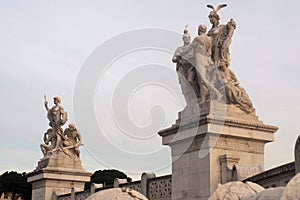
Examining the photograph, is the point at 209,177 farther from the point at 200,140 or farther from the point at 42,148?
the point at 42,148

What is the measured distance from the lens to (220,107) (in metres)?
12.9

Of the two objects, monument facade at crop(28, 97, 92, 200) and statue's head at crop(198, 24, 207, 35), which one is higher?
statue's head at crop(198, 24, 207, 35)

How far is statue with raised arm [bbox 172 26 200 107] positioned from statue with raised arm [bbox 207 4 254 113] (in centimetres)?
63

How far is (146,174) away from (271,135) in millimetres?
4371

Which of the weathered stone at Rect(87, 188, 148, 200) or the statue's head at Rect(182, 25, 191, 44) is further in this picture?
the statue's head at Rect(182, 25, 191, 44)

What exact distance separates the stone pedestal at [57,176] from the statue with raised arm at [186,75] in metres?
8.92

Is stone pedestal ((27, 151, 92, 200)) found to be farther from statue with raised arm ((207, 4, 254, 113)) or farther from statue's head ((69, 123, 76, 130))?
statue with raised arm ((207, 4, 254, 113))

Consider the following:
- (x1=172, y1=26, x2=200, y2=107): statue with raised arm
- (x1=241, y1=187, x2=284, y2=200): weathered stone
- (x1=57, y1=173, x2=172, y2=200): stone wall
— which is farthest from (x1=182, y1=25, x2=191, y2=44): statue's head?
(x1=241, y1=187, x2=284, y2=200): weathered stone

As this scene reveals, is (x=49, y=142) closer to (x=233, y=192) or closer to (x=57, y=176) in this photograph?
(x=57, y=176)

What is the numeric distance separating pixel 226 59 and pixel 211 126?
2.04 metres

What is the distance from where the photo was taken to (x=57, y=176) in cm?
2145

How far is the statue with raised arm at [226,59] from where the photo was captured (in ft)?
43.5

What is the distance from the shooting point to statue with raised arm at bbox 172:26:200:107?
13703 millimetres

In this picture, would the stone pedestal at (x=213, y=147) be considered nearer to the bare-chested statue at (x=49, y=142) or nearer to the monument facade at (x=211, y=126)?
the monument facade at (x=211, y=126)
